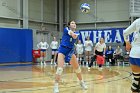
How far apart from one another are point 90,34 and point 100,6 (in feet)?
11.1

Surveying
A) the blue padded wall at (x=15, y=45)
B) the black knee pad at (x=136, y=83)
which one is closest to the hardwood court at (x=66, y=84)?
the black knee pad at (x=136, y=83)

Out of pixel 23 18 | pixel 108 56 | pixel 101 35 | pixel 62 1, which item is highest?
pixel 62 1

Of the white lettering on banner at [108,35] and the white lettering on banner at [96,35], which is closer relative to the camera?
the white lettering on banner at [108,35]

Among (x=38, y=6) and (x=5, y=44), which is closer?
(x=5, y=44)

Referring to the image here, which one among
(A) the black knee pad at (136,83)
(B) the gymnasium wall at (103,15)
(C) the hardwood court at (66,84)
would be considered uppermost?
(B) the gymnasium wall at (103,15)

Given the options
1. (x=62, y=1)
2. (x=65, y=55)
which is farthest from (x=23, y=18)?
(x=65, y=55)

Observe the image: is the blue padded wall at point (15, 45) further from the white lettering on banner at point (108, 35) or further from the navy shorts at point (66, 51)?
the navy shorts at point (66, 51)

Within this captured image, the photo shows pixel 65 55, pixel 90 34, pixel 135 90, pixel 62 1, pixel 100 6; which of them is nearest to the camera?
pixel 135 90

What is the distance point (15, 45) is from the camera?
23.3 metres

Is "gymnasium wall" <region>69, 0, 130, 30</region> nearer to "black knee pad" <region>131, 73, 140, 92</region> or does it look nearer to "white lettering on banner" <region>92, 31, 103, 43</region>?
"white lettering on banner" <region>92, 31, 103, 43</region>

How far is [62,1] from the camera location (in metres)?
28.7

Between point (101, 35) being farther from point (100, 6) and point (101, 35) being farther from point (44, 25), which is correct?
point (44, 25)

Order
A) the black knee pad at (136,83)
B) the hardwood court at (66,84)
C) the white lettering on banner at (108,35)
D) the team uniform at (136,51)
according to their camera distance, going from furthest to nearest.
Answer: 1. the white lettering on banner at (108,35)
2. the hardwood court at (66,84)
3. the black knee pad at (136,83)
4. the team uniform at (136,51)

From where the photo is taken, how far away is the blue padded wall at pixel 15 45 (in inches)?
877
